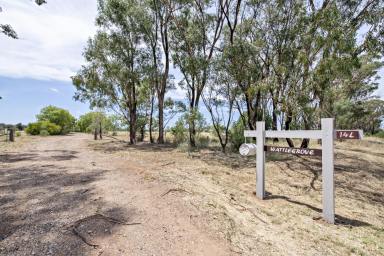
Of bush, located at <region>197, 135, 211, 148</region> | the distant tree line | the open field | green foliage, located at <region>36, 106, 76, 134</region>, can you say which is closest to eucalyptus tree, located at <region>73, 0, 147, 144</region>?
the distant tree line

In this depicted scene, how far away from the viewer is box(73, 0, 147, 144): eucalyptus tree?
14105mm

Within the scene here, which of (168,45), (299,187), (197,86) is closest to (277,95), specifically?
(299,187)

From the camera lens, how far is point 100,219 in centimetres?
360

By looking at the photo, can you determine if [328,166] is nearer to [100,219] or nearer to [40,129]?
[100,219]

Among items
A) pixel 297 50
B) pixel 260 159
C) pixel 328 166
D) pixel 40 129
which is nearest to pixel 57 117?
pixel 40 129

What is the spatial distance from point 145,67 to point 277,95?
8.17 m

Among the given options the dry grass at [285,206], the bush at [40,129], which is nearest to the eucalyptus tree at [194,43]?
the dry grass at [285,206]

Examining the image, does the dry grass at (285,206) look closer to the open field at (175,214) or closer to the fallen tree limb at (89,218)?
the open field at (175,214)

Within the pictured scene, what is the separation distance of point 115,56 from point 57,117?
17147 millimetres

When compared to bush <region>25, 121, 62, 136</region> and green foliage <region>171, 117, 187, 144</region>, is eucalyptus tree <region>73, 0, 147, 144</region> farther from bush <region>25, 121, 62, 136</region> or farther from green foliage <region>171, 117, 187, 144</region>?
bush <region>25, 121, 62, 136</region>

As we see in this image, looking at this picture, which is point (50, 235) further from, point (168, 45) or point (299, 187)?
point (168, 45)

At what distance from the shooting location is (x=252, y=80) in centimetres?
1129

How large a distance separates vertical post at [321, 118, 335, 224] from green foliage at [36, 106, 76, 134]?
1115 inches

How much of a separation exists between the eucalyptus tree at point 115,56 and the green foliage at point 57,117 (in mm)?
14323
